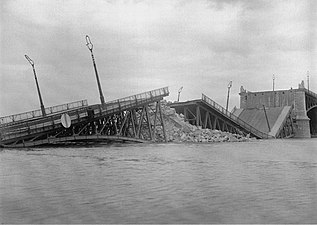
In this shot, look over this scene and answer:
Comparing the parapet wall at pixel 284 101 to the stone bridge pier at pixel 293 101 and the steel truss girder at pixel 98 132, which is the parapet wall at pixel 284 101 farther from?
the steel truss girder at pixel 98 132

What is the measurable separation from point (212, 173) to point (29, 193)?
7659 millimetres

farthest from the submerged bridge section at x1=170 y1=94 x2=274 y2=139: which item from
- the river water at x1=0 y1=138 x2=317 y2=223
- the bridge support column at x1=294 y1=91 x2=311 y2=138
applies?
the river water at x1=0 y1=138 x2=317 y2=223

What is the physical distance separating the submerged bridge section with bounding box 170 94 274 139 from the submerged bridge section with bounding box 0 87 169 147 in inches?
284

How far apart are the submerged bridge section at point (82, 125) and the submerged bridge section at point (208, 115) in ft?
23.7

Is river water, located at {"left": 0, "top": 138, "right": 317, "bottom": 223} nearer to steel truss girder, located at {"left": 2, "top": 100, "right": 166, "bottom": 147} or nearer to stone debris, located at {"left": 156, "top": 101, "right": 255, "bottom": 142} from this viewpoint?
steel truss girder, located at {"left": 2, "top": 100, "right": 166, "bottom": 147}

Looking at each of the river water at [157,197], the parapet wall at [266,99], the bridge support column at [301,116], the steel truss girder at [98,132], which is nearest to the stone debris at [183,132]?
the steel truss girder at [98,132]

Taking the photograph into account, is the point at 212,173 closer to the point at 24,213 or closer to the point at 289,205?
the point at 289,205

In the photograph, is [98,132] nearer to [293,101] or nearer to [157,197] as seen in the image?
[157,197]

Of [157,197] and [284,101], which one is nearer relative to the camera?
[157,197]

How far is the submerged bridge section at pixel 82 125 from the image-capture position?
3659cm

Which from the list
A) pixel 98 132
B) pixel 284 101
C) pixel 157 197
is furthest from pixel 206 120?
pixel 157 197

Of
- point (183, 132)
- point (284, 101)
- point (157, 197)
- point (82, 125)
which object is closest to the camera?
point (157, 197)

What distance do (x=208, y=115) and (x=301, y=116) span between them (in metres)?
34.3

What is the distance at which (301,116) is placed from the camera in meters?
86.9
